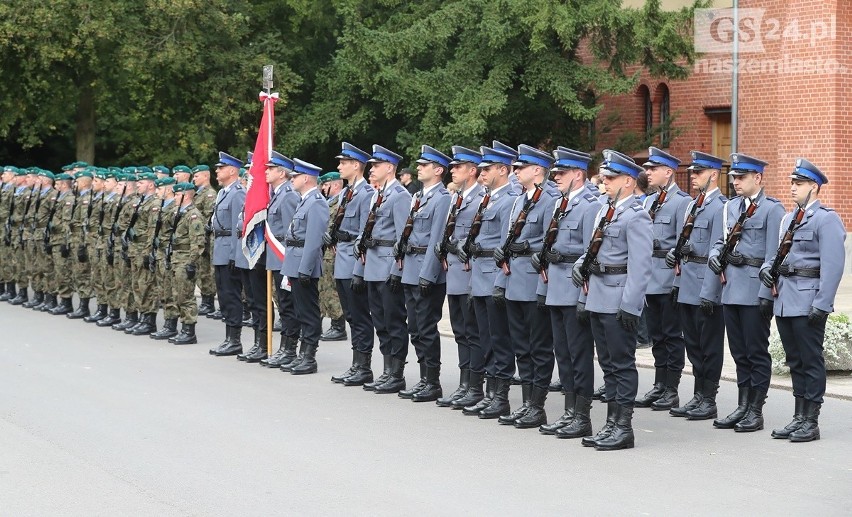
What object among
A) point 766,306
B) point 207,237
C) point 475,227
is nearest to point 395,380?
point 475,227

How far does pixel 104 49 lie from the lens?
29.1 meters

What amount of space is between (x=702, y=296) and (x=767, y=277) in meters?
0.95

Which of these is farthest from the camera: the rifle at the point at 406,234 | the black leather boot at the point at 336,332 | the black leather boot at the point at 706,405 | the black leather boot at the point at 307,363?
the black leather boot at the point at 336,332

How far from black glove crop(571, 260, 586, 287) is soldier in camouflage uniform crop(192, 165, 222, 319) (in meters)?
7.98

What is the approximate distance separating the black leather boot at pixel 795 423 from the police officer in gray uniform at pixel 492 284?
2.16 meters

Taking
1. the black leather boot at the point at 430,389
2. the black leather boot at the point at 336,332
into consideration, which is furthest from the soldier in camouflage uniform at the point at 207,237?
the black leather boot at the point at 430,389

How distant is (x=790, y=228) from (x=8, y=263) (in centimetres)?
1498

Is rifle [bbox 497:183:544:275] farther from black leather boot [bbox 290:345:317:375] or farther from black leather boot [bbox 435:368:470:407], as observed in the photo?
black leather boot [bbox 290:345:317:375]

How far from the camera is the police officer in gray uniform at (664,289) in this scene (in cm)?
1115

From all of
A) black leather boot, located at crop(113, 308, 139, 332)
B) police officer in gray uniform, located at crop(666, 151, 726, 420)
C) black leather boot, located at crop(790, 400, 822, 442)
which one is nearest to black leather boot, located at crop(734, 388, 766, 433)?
black leather boot, located at crop(790, 400, 822, 442)

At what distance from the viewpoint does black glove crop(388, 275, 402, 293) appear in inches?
456

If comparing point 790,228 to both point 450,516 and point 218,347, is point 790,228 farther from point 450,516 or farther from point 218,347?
point 218,347

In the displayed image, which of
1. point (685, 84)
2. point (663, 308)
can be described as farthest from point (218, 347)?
point (685, 84)

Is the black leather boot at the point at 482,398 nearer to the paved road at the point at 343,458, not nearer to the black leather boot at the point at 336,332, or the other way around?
the paved road at the point at 343,458
